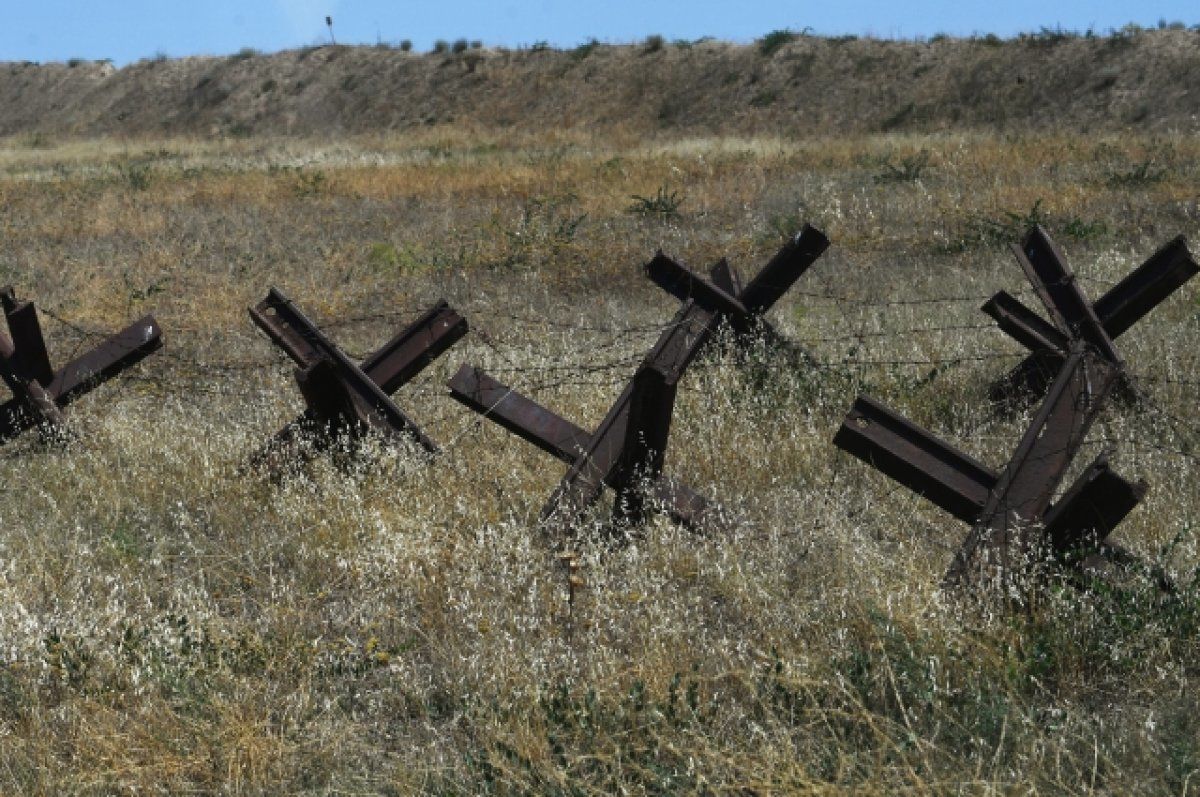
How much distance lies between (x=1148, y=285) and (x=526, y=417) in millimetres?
3250

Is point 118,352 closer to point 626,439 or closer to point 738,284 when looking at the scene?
point 626,439

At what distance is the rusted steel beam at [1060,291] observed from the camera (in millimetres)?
5582

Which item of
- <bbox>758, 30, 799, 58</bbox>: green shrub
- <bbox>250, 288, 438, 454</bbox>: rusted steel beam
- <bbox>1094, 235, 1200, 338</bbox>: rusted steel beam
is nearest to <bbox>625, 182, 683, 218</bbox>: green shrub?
<bbox>1094, 235, 1200, 338</bbox>: rusted steel beam

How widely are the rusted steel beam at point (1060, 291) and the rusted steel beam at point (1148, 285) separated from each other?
461 mm

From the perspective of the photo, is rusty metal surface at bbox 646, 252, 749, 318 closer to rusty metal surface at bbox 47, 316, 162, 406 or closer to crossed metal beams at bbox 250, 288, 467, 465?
crossed metal beams at bbox 250, 288, 467, 465

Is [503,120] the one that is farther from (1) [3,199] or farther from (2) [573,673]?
(2) [573,673]

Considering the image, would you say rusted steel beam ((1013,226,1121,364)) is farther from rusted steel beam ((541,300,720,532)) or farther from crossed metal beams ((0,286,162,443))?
crossed metal beams ((0,286,162,443))

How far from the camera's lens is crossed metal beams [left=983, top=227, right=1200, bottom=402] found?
18.5ft

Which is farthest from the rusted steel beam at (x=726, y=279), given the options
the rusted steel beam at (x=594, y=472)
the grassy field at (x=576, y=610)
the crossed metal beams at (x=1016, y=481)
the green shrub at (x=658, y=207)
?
the green shrub at (x=658, y=207)

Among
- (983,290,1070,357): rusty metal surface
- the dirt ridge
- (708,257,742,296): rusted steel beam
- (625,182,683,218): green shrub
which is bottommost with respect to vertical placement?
(708,257,742,296): rusted steel beam

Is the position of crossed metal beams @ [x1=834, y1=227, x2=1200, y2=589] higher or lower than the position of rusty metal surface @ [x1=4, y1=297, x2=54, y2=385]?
higher

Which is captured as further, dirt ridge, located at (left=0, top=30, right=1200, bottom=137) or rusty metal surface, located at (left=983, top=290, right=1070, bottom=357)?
dirt ridge, located at (left=0, top=30, right=1200, bottom=137)

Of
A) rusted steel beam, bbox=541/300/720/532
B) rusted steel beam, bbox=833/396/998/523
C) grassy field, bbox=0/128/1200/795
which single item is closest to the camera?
grassy field, bbox=0/128/1200/795

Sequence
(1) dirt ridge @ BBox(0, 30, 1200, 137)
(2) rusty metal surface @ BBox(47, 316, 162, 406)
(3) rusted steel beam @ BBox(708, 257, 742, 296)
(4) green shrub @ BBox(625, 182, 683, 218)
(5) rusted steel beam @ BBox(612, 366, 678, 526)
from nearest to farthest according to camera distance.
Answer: (5) rusted steel beam @ BBox(612, 366, 678, 526) < (2) rusty metal surface @ BBox(47, 316, 162, 406) < (3) rusted steel beam @ BBox(708, 257, 742, 296) < (4) green shrub @ BBox(625, 182, 683, 218) < (1) dirt ridge @ BBox(0, 30, 1200, 137)
